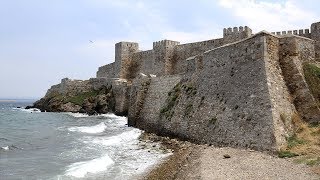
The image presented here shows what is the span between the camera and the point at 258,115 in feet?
72.1

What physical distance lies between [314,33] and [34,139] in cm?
2495

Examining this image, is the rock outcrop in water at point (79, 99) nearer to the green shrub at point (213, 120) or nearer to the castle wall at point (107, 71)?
the castle wall at point (107, 71)

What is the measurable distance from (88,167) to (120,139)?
421 inches

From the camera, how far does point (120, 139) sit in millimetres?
33312

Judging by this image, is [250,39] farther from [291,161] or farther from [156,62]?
[156,62]

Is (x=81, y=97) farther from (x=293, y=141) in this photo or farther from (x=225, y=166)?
(x=225, y=166)

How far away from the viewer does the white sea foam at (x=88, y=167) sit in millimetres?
21266

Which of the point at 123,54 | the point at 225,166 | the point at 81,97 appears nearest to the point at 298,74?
the point at 225,166

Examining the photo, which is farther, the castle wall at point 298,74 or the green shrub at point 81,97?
the green shrub at point 81,97

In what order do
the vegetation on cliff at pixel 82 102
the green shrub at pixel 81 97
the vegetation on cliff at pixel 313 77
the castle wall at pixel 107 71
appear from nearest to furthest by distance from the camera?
the vegetation on cliff at pixel 313 77, the vegetation on cliff at pixel 82 102, the green shrub at pixel 81 97, the castle wall at pixel 107 71

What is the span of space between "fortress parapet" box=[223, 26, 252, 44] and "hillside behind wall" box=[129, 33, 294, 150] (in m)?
12.1

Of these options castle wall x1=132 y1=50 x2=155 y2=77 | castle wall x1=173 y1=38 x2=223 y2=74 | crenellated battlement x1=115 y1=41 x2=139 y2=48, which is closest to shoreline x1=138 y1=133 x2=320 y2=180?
castle wall x1=173 y1=38 x2=223 y2=74

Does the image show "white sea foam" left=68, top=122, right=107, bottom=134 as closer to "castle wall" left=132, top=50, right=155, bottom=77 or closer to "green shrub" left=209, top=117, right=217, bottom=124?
"castle wall" left=132, top=50, right=155, bottom=77

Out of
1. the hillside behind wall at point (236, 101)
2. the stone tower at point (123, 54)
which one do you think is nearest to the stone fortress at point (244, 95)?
the hillside behind wall at point (236, 101)
